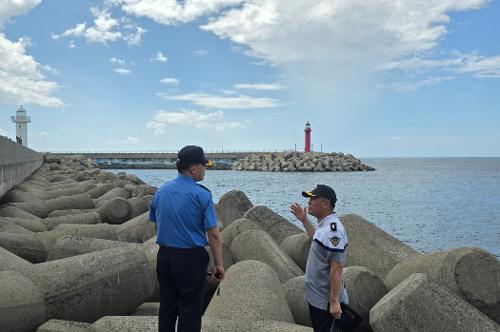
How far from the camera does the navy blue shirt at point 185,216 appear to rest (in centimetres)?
424

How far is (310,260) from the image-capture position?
4.35 m

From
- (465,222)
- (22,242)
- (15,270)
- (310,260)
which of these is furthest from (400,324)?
(465,222)

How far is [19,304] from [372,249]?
520 cm

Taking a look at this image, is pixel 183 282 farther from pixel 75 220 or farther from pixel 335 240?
pixel 75 220

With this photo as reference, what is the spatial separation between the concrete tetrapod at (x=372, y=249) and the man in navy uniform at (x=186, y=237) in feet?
14.1

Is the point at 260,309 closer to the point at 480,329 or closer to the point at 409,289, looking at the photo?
the point at 409,289

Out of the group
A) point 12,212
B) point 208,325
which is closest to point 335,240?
point 208,325

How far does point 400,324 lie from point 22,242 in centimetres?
570

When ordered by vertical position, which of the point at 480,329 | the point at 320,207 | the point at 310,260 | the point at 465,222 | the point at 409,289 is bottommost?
the point at 465,222

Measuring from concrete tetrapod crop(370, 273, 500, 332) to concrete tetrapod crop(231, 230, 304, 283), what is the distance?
7.70 feet

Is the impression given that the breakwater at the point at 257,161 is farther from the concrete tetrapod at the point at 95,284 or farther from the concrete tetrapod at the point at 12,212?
the concrete tetrapod at the point at 95,284

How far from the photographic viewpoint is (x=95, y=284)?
19.0 feet

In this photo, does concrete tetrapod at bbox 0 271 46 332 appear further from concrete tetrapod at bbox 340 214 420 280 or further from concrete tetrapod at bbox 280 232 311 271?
concrete tetrapod at bbox 340 214 420 280

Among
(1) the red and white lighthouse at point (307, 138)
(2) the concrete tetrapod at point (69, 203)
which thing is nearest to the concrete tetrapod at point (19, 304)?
(2) the concrete tetrapod at point (69, 203)
